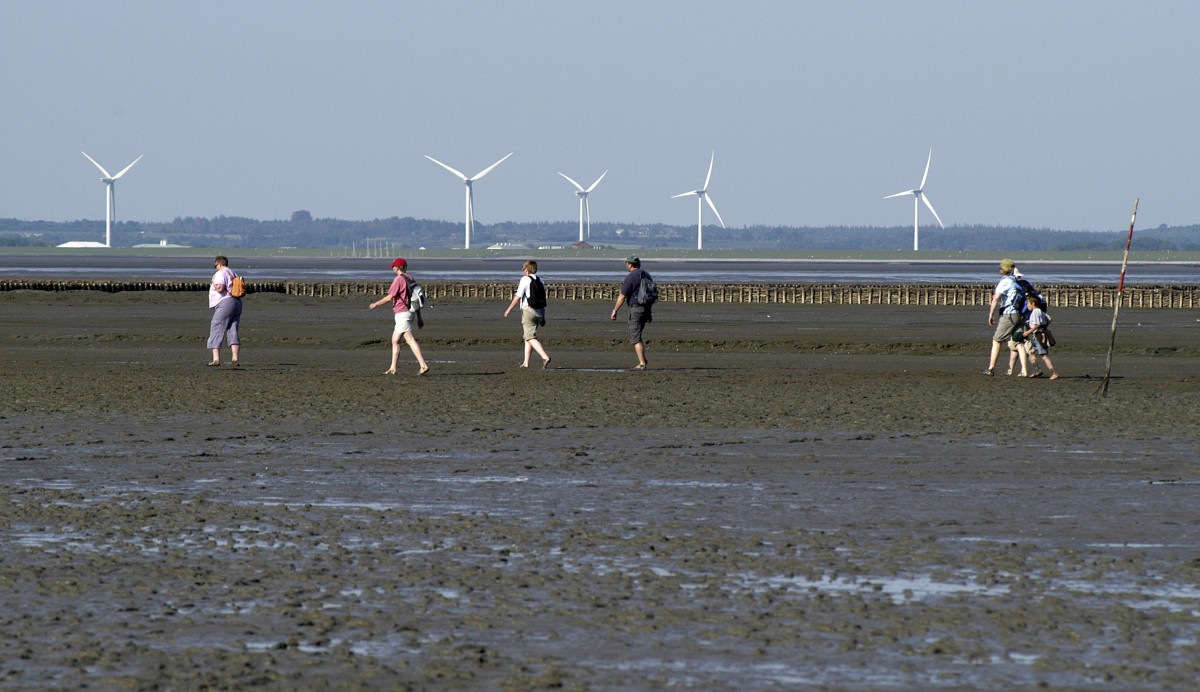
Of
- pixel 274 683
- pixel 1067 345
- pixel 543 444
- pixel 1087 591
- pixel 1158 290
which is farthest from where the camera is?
pixel 1158 290

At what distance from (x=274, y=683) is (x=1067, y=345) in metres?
27.7

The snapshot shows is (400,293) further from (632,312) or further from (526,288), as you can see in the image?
(632,312)

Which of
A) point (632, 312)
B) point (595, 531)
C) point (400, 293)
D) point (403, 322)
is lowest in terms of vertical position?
point (595, 531)

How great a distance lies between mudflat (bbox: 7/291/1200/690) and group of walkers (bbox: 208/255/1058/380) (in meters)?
0.65

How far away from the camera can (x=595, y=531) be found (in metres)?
10.8

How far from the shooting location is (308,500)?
1213 cm

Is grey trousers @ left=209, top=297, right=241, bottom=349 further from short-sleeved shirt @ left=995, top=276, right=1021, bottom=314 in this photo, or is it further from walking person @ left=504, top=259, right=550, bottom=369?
short-sleeved shirt @ left=995, top=276, right=1021, bottom=314

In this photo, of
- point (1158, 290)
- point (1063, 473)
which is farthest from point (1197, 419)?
point (1158, 290)

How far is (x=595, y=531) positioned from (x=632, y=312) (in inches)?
562

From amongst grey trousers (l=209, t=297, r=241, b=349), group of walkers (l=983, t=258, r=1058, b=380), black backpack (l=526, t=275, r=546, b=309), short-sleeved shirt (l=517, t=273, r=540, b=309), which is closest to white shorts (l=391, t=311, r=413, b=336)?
short-sleeved shirt (l=517, t=273, r=540, b=309)

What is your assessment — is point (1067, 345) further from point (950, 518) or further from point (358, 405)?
point (950, 518)

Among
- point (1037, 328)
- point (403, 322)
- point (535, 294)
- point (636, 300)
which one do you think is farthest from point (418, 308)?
point (1037, 328)

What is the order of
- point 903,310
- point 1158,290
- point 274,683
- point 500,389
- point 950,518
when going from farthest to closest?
point 1158,290 < point 903,310 < point 500,389 < point 950,518 < point 274,683

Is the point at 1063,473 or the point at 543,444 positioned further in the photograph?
the point at 543,444
